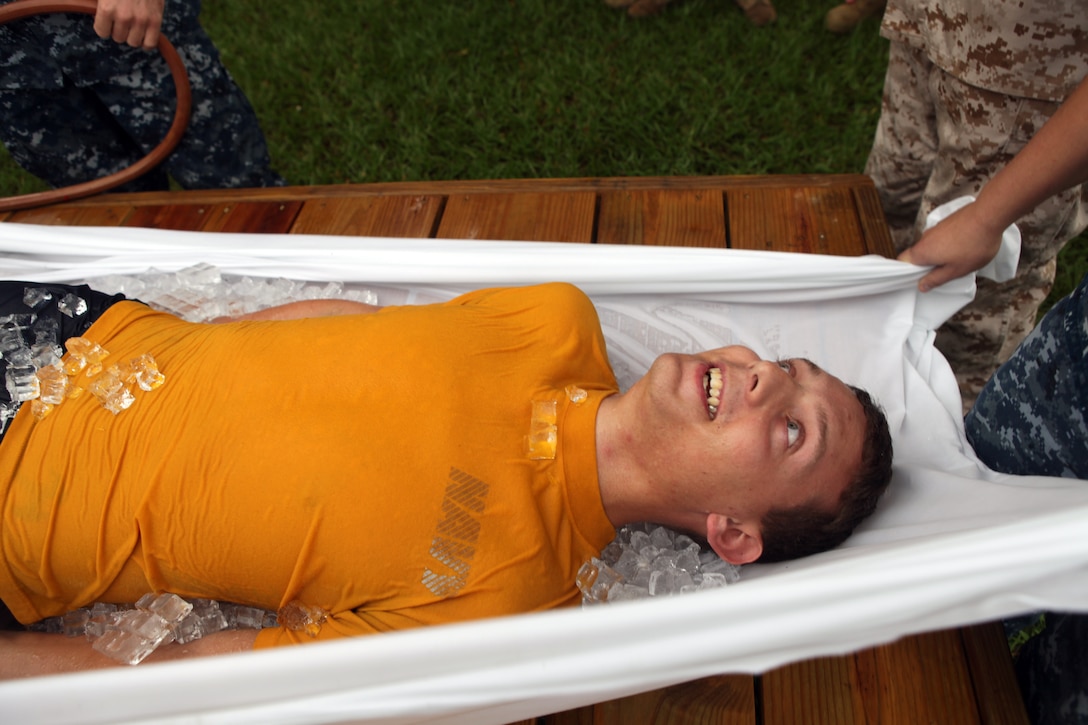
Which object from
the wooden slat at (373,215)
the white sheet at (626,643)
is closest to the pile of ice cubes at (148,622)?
the white sheet at (626,643)

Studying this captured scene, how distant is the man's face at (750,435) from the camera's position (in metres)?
1.43

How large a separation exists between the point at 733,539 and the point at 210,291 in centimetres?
143

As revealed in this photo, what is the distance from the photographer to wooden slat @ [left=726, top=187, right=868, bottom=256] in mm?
2137

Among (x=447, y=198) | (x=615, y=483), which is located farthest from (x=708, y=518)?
(x=447, y=198)

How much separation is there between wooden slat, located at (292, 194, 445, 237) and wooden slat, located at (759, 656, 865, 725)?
1.49 meters

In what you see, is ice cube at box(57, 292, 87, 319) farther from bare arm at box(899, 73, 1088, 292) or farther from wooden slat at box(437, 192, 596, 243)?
bare arm at box(899, 73, 1088, 292)

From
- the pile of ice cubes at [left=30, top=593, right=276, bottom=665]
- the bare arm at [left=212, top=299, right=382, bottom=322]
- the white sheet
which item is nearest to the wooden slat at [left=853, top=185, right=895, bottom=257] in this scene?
the white sheet

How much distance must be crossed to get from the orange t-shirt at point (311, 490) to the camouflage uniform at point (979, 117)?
121cm

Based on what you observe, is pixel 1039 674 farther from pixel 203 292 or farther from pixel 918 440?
pixel 203 292

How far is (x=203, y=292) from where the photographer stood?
195 cm

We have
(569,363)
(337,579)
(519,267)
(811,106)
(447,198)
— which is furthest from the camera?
(811,106)

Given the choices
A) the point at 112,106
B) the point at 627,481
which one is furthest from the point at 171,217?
the point at 627,481

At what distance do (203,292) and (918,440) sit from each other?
1794 millimetres

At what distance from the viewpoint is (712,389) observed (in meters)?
1.51
